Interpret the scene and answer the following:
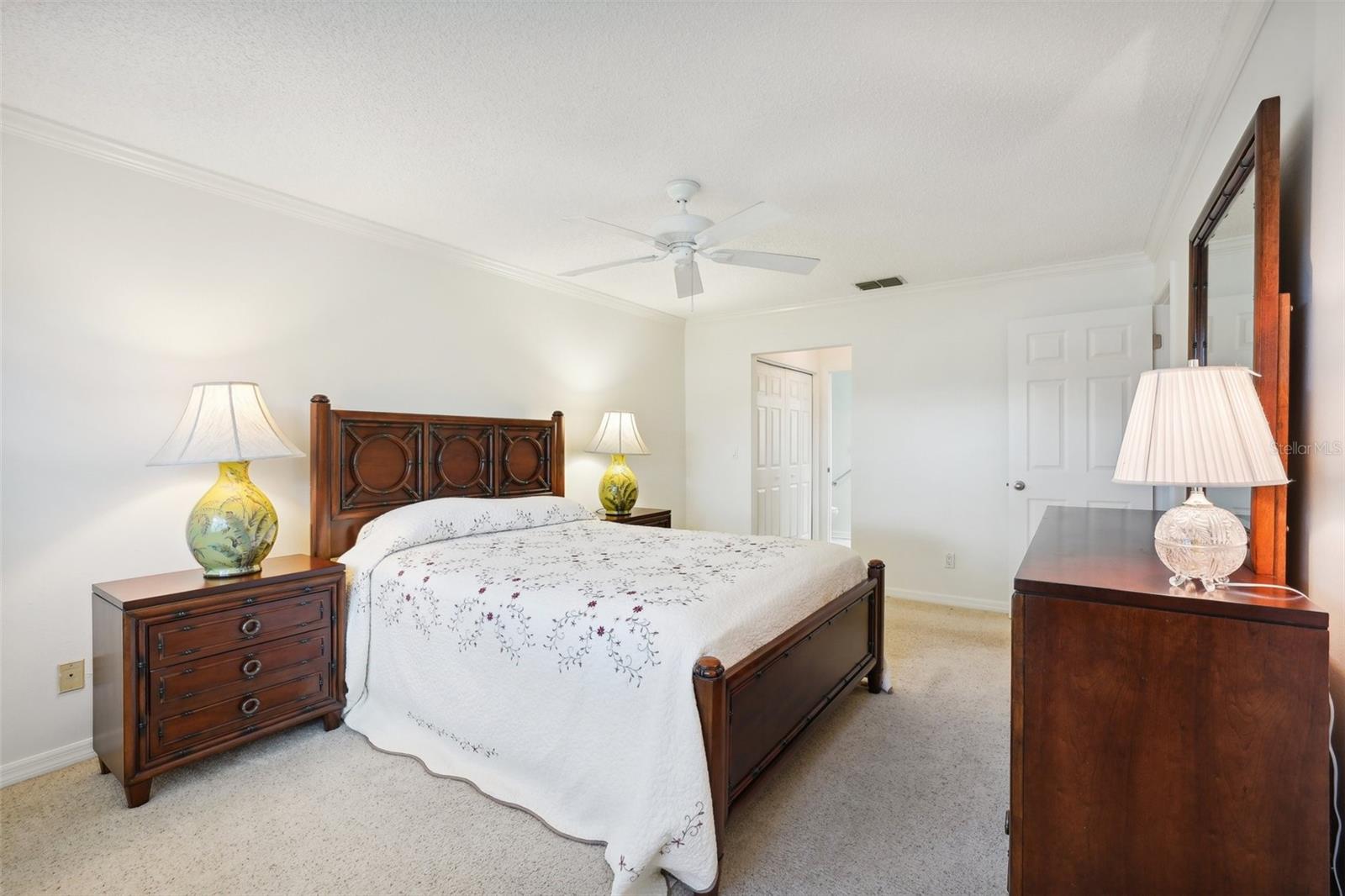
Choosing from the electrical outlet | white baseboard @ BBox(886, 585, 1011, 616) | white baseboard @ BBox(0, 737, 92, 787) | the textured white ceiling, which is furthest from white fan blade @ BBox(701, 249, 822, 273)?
white baseboard @ BBox(0, 737, 92, 787)

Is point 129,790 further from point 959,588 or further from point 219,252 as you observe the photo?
point 959,588

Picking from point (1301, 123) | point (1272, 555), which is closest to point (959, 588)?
point (1272, 555)

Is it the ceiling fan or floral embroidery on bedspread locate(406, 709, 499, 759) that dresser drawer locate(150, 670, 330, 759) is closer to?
floral embroidery on bedspread locate(406, 709, 499, 759)

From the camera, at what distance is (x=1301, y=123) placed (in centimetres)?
135

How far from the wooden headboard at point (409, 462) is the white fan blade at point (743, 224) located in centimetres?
189

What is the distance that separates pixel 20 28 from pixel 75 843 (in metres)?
2.44

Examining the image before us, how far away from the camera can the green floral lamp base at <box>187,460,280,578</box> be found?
2.33 m

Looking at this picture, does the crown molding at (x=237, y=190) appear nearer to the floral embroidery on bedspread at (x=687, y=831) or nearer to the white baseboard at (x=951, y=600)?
the floral embroidery on bedspread at (x=687, y=831)

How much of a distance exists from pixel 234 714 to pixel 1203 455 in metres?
3.06

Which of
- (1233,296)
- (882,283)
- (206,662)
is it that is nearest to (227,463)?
(206,662)

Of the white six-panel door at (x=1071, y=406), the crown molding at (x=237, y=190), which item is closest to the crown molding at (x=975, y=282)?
the white six-panel door at (x=1071, y=406)

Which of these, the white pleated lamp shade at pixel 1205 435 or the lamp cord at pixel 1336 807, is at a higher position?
the white pleated lamp shade at pixel 1205 435

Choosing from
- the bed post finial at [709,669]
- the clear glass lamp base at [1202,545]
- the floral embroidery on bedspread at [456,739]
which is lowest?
the floral embroidery on bedspread at [456,739]

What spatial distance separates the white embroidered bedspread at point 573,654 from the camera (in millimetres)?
1663
